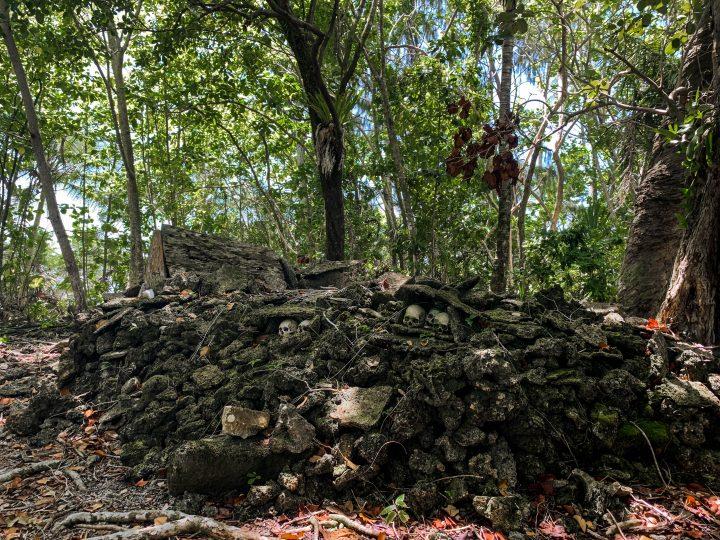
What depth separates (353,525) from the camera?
226cm

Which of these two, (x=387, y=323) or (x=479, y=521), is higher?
(x=387, y=323)

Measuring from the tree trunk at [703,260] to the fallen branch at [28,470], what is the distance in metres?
4.26

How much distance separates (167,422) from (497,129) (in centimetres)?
344

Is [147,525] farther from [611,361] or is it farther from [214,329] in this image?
[611,361]

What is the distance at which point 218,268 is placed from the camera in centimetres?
543

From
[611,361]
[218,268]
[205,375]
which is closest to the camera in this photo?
[611,361]

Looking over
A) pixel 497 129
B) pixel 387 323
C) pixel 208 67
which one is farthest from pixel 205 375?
pixel 208 67

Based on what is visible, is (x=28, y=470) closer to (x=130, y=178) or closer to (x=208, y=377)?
(x=208, y=377)

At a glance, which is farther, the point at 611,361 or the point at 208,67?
the point at 208,67

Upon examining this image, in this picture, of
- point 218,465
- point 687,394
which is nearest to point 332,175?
point 218,465

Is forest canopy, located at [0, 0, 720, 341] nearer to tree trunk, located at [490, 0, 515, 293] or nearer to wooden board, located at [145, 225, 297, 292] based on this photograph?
tree trunk, located at [490, 0, 515, 293]

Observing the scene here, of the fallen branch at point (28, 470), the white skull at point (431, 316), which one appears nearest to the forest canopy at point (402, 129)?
the white skull at point (431, 316)

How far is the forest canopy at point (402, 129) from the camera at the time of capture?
3.99 m

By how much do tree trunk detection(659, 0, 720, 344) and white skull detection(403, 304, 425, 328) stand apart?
5.82ft
